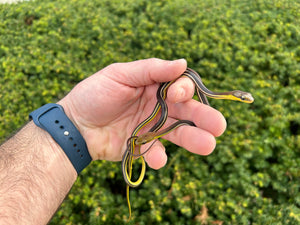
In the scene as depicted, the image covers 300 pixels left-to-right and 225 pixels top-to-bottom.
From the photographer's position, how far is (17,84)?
4.04 m

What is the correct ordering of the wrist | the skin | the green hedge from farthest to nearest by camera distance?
the green hedge < the wrist < the skin

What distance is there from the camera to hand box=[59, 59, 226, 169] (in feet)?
7.06

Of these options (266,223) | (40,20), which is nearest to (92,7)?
(40,20)

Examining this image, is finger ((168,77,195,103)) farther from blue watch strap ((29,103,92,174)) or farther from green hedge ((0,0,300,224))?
green hedge ((0,0,300,224))

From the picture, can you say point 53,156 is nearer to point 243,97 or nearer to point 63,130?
point 63,130

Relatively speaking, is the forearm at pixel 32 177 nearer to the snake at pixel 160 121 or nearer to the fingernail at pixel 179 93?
the snake at pixel 160 121

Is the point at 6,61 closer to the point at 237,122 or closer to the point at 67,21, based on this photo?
the point at 67,21

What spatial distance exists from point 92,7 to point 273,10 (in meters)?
3.70

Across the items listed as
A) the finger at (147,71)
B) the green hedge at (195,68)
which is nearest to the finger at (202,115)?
the finger at (147,71)

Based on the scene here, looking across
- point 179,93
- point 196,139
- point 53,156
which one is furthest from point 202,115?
point 53,156

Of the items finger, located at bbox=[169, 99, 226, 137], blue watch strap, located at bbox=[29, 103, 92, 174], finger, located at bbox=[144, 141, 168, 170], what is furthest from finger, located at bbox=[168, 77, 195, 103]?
blue watch strap, located at bbox=[29, 103, 92, 174]

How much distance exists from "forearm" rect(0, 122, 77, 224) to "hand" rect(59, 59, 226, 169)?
0.38m

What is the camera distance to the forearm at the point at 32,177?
1.97 m

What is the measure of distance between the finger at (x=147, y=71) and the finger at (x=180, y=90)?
4.4 inches
